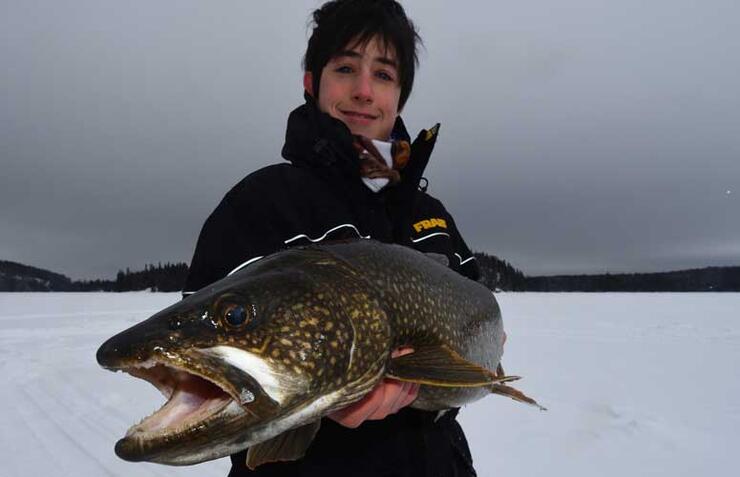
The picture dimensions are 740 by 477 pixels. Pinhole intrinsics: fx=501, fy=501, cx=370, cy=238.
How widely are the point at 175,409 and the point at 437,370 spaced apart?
916mm

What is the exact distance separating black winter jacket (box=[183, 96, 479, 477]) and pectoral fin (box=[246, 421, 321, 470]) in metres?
0.31

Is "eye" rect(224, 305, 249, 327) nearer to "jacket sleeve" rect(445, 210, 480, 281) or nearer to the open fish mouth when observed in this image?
the open fish mouth

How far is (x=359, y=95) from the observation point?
2.91 m

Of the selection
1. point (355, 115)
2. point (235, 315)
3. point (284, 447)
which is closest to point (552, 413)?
point (355, 115)

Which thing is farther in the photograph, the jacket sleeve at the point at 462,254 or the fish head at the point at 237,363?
the jacket sleeve at the point at 462,254

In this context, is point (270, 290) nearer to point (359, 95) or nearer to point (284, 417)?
point (284, 417)

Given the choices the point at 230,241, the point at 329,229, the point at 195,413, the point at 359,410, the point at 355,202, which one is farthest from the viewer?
the point at 355,202

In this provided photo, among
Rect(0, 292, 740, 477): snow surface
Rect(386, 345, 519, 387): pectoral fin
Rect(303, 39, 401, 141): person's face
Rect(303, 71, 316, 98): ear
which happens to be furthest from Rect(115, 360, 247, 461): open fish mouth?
Rect(0, 292, 740, 477): snow surface

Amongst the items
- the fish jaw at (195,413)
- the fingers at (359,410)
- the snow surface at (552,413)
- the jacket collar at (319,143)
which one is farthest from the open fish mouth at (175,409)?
the snow surface at (552,413)

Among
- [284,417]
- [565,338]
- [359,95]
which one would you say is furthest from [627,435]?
[565,338]

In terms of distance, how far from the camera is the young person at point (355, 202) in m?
2.10

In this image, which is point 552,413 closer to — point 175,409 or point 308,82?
point 308,82

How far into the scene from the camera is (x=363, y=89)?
9.51ft

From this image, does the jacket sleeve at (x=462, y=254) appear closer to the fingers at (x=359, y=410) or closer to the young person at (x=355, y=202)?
the young person at (x=355, y=202)
